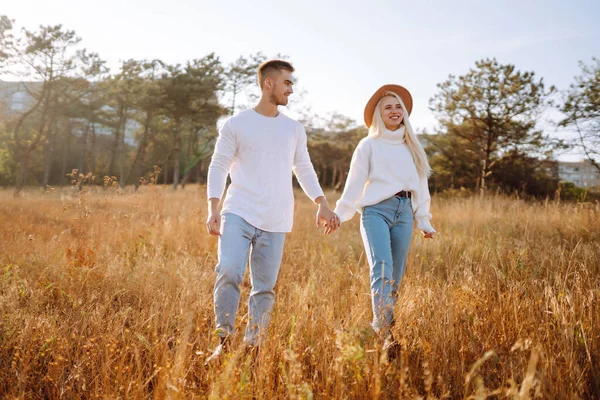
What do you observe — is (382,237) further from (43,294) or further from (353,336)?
(43,294)

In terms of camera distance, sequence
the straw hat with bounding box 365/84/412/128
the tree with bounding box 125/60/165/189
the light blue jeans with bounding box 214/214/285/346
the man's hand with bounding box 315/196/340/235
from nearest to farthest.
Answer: the light blue jeans with bounding box 214/214/285/346 < the man's hand with bounding box 315/196/340/235 < the straw hat with bounding box 365/84/412/128 < the tree with bounding box 125/60/165/189

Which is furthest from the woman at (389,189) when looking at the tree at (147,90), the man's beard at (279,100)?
the tree at (147,90)

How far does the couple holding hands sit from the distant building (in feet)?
34.8

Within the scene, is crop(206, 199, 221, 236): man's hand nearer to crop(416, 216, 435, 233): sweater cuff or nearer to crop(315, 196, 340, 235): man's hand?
crop(315, 196, 340, 235): man's hand

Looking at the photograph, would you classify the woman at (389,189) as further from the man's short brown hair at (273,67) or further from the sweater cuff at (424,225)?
the man's short brown hair at (273,67)

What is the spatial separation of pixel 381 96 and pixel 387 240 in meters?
1.31

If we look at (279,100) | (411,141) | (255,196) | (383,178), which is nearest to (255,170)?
(255,196)

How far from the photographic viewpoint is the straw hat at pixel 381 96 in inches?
136

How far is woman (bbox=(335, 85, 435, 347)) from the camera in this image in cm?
294

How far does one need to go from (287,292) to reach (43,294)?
2071mm

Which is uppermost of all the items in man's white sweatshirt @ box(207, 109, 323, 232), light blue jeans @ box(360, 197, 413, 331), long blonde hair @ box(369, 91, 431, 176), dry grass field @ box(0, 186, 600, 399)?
long blonde hair @ box(369, 91, 431, 176)

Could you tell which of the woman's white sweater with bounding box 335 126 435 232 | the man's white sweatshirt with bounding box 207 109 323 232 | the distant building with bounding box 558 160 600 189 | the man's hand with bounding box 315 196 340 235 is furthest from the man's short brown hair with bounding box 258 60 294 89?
the distant building with bounding box 558 160 600 189

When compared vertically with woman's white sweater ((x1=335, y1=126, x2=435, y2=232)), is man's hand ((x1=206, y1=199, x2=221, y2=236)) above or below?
below

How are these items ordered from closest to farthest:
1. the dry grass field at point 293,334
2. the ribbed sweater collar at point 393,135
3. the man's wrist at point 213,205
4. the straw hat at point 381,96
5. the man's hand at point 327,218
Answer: the dry grass field at point 293,334 → the man's wrist at point 213,205 → the man's hand at point 327,218 → the ribbed sweater collar at point 393,135 → the straw hat at point 381,96
